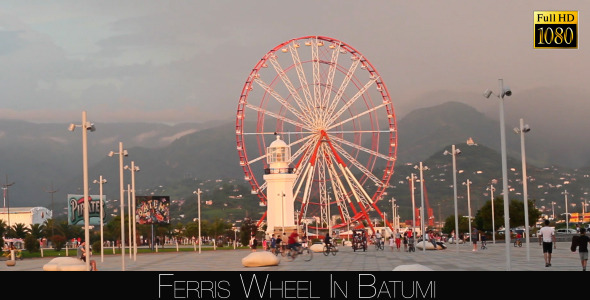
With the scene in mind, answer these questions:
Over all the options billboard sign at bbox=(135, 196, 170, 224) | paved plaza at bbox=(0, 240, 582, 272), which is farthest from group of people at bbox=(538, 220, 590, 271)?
billboard sign at bbox=(135, 196, 170, 224)

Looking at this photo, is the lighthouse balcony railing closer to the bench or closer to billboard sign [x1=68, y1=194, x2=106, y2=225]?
billboard sign [x1=68, y1=194, x2=106, y2=225]

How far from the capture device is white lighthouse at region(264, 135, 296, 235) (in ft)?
307

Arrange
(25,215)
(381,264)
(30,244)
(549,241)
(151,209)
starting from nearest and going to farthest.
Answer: (549,241), (381,264), (30,244), (151,209), (25,215)

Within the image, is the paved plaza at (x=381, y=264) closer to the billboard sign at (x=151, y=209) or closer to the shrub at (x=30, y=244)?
the shrub at (x=30, y=244)

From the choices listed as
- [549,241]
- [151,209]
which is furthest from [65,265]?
[151,209]

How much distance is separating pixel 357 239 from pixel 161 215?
113 ft

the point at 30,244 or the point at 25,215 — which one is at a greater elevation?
the point at 25,215

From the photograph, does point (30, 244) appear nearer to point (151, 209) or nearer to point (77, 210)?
point (151, 209)

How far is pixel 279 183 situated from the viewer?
308 feet

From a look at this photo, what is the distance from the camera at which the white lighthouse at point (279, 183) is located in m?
93.5

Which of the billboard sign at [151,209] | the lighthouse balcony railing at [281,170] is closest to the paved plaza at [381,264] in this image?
the lighthouse balcony railing at [281,170]

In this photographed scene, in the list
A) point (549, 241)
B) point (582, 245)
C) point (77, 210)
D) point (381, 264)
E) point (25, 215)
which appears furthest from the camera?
point (25, 215)
